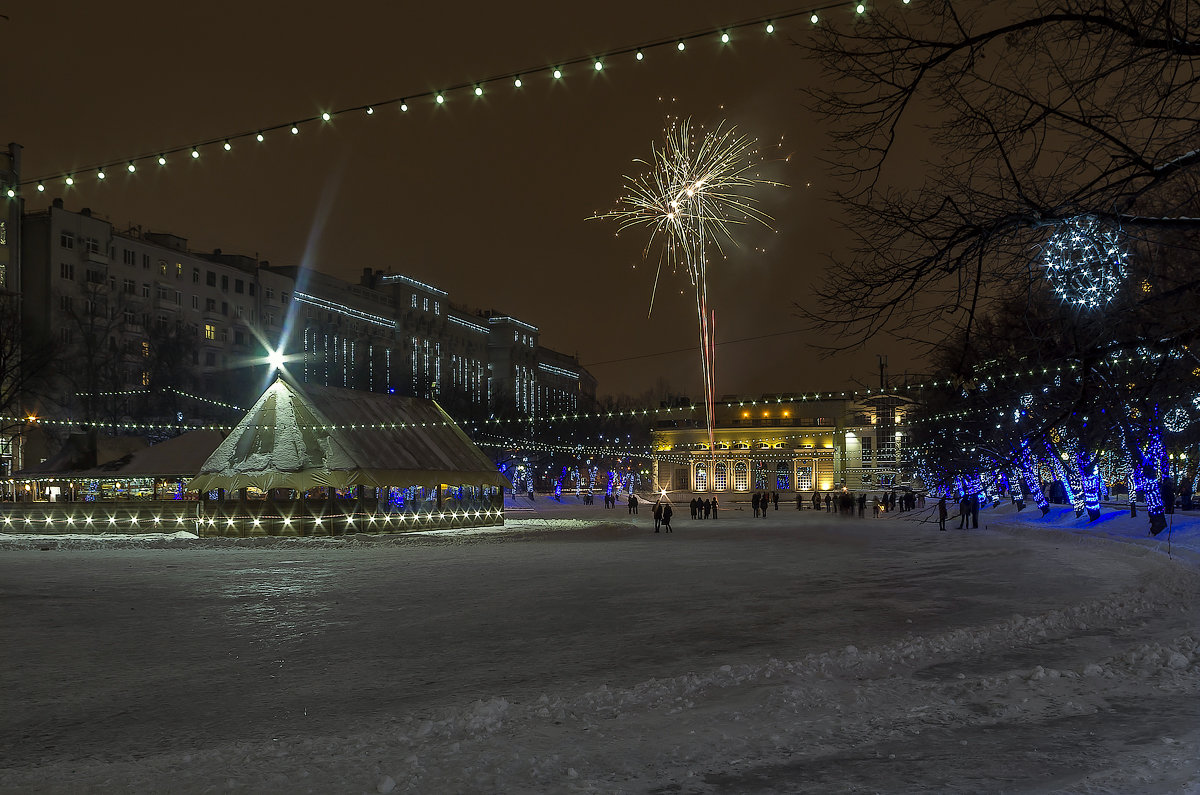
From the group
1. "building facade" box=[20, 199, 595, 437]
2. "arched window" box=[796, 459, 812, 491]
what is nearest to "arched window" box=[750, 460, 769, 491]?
"arched window" box=[796, 459, 812, 491]

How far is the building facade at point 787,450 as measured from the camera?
12119 cm

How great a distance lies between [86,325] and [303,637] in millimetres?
58119

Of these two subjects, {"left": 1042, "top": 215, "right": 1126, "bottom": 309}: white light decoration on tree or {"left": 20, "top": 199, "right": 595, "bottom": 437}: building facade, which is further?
{"left": 20, "top": 199, "right": 595, "bottom": 437}: building facade

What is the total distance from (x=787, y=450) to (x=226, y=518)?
9642 cm

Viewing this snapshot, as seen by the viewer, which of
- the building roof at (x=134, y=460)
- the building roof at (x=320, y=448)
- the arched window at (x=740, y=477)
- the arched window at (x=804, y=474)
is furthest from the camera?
the arched window at (x=804, y=474)

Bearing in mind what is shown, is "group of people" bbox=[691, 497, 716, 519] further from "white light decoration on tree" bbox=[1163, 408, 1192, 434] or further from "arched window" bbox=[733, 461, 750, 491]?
"arched window" bbox=[733, 461, 750, 491]

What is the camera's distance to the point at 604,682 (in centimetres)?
930

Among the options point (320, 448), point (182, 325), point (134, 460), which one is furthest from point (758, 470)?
point (320, 448)

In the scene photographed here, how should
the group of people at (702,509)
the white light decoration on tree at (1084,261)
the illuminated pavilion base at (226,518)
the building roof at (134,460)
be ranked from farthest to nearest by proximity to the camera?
the group of people at (702,509), the building roof at (134,460), the illuminated pavilion base at (226,518), the white light decoration on tree at (1084,261)

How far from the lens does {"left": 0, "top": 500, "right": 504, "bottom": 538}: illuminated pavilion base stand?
34.8m

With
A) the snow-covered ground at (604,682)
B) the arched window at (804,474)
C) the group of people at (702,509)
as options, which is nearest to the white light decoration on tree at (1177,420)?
the snow-covered ground at (604,682)

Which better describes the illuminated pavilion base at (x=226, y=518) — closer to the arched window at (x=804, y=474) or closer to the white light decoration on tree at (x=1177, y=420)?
the white light decoration on tree at (x=1177, y=420)

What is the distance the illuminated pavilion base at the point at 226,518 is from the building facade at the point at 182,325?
5.86 m

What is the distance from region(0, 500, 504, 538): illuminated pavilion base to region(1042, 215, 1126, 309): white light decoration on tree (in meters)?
29.1
